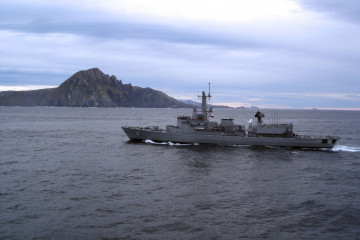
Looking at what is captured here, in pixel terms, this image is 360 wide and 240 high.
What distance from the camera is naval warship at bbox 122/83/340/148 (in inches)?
1916

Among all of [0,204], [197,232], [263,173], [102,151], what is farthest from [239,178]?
[102,151]

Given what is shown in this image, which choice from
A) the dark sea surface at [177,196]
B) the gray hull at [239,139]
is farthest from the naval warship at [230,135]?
the dark sea surface at [177,196]

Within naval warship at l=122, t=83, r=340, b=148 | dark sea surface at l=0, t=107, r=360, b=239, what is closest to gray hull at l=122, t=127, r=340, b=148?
naval warship at l=122, t=83, r=340, b=148

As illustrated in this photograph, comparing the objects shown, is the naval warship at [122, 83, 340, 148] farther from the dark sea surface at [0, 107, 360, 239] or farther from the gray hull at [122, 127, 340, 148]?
the dark sea surface at [0, 107, 360, 239]

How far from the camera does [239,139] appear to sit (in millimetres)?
49562

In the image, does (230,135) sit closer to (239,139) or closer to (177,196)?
(239,139)

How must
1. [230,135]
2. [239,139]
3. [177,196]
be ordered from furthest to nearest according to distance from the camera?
[230,135], [239,139], [177,196]

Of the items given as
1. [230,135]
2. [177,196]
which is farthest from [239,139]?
[177,196]

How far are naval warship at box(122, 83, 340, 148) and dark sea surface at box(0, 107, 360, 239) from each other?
24.6 feet

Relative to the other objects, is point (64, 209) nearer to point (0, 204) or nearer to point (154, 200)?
point (0, 204)

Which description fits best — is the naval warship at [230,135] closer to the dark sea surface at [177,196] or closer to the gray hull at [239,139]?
the gray hull at [239,139]

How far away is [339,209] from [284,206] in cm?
364

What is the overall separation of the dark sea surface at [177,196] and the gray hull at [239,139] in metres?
7.23

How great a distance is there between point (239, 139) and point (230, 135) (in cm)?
160
